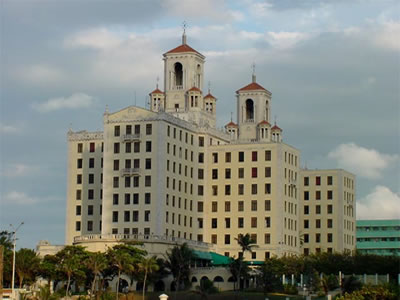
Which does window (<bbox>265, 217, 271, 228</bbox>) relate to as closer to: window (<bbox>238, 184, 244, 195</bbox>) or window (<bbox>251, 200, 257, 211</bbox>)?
window (<bbox>251, 200, 257, 211</bbox>)

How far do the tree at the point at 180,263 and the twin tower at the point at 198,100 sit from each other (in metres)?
26.1

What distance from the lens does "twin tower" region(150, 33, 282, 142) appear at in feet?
535

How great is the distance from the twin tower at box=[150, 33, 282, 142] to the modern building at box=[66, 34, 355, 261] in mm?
158

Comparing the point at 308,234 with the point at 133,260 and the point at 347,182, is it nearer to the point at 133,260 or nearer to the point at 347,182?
the point at 347,182

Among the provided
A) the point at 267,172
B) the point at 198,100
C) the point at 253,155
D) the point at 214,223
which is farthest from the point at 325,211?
the point at 198,100

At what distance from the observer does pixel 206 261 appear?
497ft

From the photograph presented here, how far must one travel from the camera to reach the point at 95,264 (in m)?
127

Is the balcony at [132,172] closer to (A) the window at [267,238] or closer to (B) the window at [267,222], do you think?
(B) the window at [267,222]

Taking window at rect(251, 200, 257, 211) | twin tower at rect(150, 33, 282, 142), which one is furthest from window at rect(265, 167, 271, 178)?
twin tower at rect(150, 33, 282, 142)

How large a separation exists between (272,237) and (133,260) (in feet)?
110

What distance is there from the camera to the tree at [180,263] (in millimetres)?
138125

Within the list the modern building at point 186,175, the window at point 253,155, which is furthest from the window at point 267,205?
the window at point 253,155

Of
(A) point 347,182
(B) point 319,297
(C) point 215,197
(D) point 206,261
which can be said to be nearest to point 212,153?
(C) point 215,197

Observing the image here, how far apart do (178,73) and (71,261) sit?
4765cm
